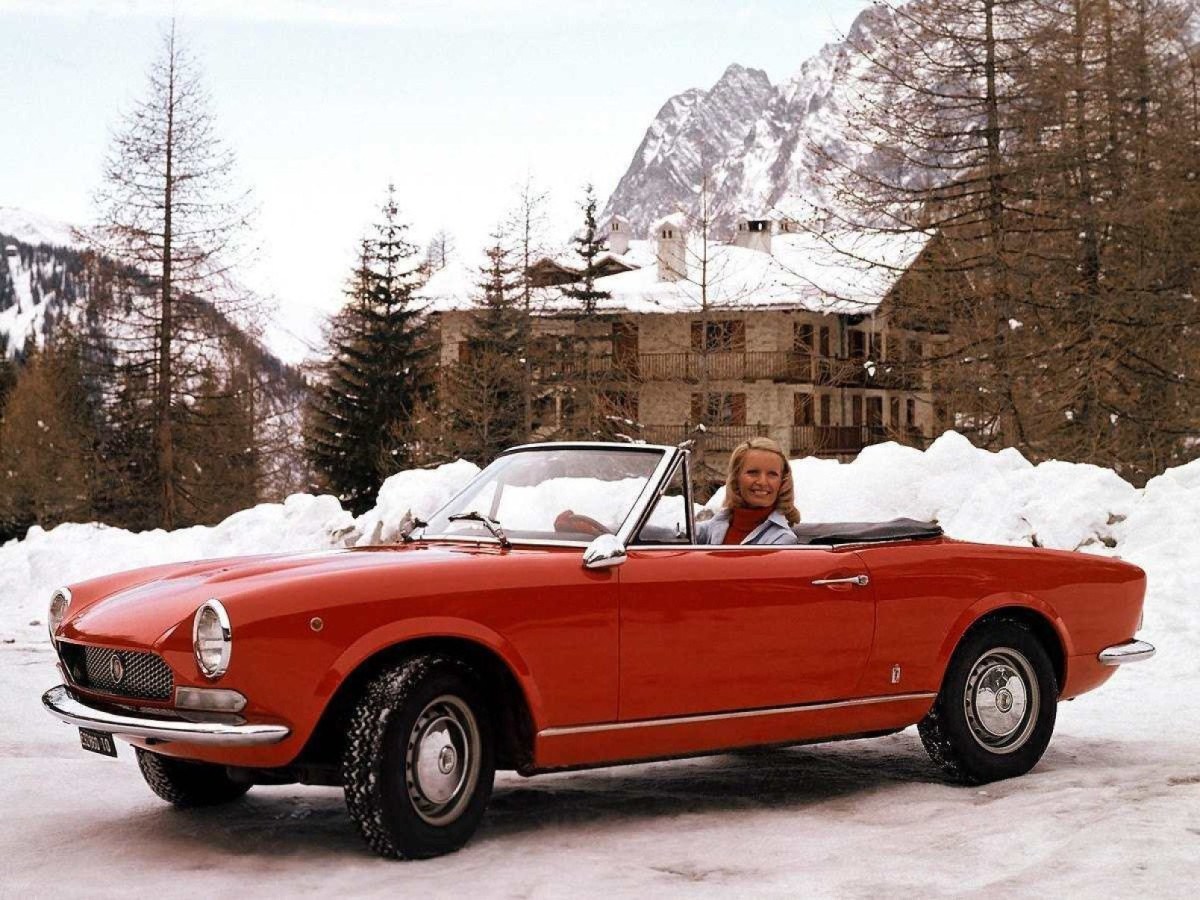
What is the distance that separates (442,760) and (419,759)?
3.9 inches

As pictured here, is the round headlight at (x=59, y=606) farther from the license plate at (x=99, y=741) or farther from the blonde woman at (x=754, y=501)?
the blonde woman at (x=754, y=501)

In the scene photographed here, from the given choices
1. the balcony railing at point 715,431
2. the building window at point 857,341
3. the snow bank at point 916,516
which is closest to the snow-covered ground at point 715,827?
the snow bank at point 916,516

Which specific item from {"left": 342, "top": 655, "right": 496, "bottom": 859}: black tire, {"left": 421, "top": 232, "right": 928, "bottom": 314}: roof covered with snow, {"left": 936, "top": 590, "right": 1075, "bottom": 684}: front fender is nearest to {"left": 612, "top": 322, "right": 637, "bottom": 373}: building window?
{"left": 421, "top": 232, "right": 928, "bottom": 314}: roof covered with snow

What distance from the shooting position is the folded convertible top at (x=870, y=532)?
6.82 meters

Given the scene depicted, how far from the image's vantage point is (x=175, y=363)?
38.7m

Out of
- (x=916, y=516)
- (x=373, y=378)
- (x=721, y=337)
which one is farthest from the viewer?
(x=373, y=378)

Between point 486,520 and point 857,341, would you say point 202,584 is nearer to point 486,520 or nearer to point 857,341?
point 486,520

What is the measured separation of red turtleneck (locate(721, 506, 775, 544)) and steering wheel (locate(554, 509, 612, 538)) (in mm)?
1209

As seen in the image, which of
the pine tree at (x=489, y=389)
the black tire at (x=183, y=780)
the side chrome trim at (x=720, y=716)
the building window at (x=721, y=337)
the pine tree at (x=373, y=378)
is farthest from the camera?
the pine tree at (x=373, y=378)

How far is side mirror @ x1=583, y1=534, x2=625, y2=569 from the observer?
223 inches

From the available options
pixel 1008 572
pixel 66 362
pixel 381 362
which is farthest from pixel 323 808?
pixel 66 362

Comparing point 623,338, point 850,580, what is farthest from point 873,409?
point 850,580

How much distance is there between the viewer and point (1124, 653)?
7352 mm

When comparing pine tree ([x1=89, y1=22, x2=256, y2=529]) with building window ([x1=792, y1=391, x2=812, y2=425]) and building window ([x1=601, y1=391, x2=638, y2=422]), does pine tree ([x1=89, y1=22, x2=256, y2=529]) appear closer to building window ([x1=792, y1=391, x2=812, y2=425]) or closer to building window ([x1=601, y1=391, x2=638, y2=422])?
building window ([x1=601, y1=391, x2=638, y2=422])
